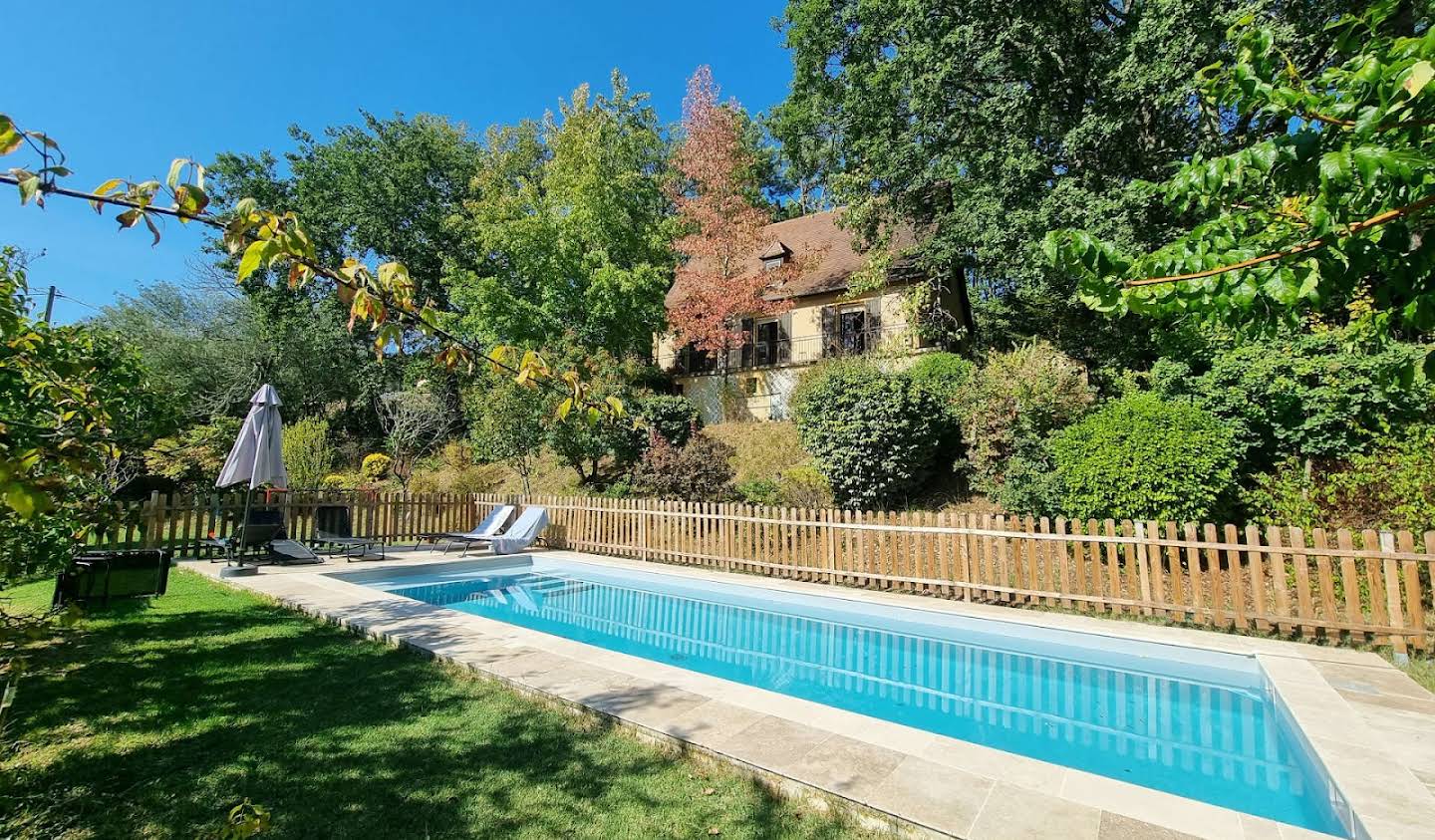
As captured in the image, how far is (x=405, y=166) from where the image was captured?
94.4 ft

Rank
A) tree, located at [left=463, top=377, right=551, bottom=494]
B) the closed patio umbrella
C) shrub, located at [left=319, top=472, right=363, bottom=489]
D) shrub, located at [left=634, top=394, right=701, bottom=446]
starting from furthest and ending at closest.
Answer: shrub, located at [left=319, top=472, right=363, bottom=489], shrub, located at [left=634, top=394, right=701, bottom=446], tree, located at [left=463, top=377, right=551, bottom=494], the closed patio umbrella

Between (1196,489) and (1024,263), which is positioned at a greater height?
(1024,263)

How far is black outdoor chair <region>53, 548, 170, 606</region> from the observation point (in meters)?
6.21

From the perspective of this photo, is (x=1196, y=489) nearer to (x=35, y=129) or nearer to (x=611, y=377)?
(x=35, y=129)

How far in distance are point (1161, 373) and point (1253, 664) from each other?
247 inches

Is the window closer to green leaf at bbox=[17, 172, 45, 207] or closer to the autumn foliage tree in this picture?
the autumn foliage tree

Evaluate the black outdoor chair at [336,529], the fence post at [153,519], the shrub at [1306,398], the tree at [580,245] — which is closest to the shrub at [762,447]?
the tree at [580,245]

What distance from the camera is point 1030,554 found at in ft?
26.2

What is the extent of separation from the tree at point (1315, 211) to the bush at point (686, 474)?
11.9 meters

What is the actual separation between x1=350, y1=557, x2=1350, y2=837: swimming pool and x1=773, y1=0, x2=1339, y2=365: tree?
30.6ft

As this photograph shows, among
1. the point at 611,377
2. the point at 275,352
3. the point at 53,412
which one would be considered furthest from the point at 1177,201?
the point at 275,352

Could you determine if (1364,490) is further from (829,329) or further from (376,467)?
(376,467)

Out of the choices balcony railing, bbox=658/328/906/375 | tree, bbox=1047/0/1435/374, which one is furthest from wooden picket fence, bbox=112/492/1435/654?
balcony railing, bbox=658/328/906/375

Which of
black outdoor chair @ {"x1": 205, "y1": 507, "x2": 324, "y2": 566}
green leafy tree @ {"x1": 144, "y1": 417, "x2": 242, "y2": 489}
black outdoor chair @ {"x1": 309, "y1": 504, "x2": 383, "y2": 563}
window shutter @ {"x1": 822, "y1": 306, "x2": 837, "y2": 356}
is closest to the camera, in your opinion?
black outdoor chair @ {"x1": 205, "y1": 507, "x2": 324, "y2": 566}
